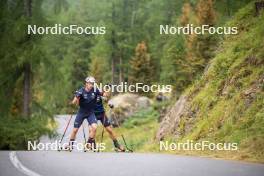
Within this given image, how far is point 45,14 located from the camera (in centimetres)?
1460

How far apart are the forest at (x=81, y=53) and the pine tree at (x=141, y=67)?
0.03 metres

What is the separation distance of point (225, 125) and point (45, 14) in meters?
5.56

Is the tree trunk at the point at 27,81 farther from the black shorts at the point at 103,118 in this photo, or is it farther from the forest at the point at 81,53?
the black shorts at the point at 103,118

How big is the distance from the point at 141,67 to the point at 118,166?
6656 millimetres

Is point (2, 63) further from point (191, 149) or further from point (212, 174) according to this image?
point (212, 174)

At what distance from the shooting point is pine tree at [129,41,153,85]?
1425 cm

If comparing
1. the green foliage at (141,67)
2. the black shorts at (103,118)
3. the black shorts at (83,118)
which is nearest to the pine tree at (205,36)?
the green foliage at (141,67)

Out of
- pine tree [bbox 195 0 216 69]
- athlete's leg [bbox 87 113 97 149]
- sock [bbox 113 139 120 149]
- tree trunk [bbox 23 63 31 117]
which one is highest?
pine tree [bbox 195 0 216 69]

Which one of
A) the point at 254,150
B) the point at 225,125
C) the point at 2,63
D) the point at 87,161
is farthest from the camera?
the point at 2,63

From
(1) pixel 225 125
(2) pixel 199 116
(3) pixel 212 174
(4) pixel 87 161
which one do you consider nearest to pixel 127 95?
(2) pixel 199 116

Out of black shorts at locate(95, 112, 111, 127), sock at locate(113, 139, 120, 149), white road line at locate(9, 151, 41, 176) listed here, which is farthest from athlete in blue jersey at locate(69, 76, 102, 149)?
white road line at locate(9, 151, 41, 176)

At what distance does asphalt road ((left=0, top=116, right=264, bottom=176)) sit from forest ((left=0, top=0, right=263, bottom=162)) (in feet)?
10.2

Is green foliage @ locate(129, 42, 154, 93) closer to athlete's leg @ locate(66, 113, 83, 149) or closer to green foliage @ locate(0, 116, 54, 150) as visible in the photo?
athlete's leg @ locate(66, 113, 83, 149)

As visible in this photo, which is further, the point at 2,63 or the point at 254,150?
the point at 2,63
